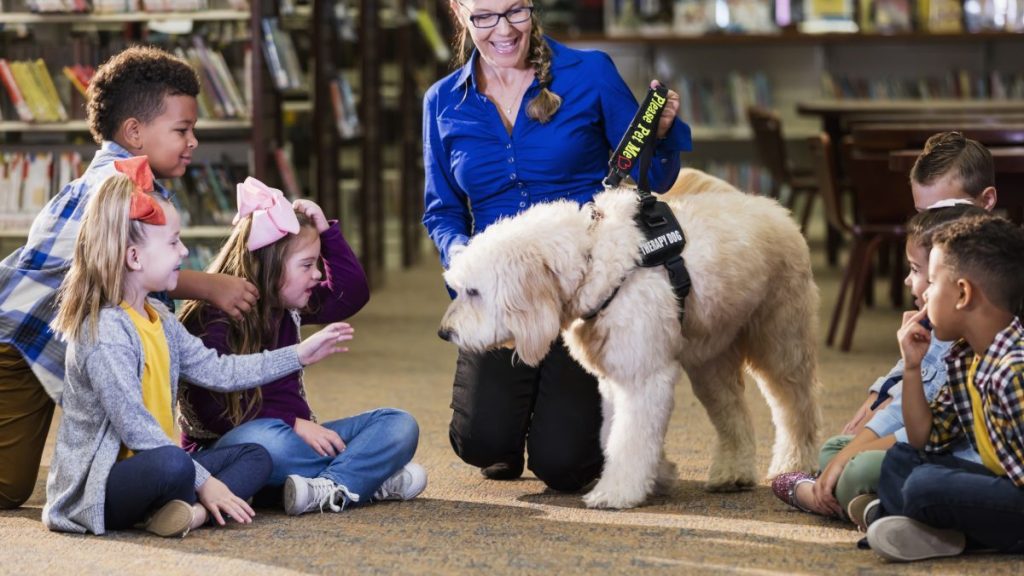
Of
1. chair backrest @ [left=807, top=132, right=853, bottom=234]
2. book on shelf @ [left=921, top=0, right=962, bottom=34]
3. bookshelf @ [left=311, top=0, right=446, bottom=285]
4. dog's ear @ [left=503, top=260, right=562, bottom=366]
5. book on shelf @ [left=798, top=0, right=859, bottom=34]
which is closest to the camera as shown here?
dog's ear @ [left=503, top=260, right=562, bottom=366]

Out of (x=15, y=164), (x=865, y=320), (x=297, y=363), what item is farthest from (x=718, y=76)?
(x=297, y=363)

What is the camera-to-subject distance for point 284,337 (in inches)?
135

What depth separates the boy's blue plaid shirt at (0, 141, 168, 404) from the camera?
327 cm

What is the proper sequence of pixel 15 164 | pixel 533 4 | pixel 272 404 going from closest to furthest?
pixel 272 404, pixel 533 4, pixel 15 164

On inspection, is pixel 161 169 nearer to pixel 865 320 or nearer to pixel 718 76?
pixel 865 320

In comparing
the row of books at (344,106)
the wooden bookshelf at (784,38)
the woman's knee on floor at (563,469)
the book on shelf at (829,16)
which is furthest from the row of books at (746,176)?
the woman's knee on floor at (563,469)

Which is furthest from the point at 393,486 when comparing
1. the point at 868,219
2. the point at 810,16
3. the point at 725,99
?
the point at 810,16

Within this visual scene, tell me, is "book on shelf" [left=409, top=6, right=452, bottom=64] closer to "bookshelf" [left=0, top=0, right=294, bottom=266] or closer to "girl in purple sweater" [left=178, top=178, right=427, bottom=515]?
"bookshelf" [left=0, top=0, right=294, bottom=266]

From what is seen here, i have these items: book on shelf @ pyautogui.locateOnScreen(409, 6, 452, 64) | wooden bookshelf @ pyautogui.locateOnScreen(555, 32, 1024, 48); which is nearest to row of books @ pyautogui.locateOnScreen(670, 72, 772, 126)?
wooden bookshelf @ pyautogui.locateOnScreen(555, 32, 1024, 48)

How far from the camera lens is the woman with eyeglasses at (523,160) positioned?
349 centimetres

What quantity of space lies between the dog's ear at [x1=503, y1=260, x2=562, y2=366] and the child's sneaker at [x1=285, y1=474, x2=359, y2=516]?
537 mm

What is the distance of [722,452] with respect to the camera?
349 cm

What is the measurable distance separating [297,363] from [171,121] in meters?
0.73

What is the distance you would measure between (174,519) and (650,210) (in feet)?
4.03
